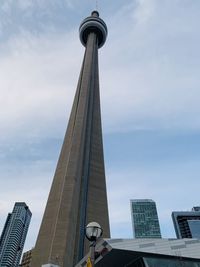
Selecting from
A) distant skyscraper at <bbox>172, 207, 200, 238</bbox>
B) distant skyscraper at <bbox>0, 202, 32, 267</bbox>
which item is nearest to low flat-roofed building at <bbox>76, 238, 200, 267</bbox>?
distant skyscraper at <bbox>0, 202, 32, 267</bbox>

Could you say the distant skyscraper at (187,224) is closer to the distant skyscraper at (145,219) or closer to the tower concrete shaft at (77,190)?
the distant skyscraper at (145,219)

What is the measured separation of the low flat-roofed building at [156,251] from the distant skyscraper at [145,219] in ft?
422

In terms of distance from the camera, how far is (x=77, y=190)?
5000 centimetres

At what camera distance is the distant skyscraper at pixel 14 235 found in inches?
5310

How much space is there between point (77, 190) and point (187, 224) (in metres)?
102

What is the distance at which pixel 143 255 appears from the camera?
70.9ft

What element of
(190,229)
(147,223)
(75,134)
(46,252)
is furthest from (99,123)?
(147,223)

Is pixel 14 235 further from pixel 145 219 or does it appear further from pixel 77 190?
pixel 77 190

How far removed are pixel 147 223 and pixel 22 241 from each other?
2572 inches

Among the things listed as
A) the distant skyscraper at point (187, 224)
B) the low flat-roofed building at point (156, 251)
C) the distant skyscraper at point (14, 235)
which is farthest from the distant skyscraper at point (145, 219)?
the low flat-roofed building at point (156, 251)

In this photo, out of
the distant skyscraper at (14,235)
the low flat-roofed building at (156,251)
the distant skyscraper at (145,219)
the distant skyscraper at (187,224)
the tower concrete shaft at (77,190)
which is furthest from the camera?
the distant skyscraper at (145,219)

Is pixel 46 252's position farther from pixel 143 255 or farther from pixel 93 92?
pixel 93 92

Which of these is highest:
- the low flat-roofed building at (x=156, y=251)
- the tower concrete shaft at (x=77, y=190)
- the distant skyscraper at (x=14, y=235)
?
the distant skyscraper at (x=14, y=235)

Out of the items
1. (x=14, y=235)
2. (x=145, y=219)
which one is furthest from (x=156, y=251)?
(x=145, y=219)
